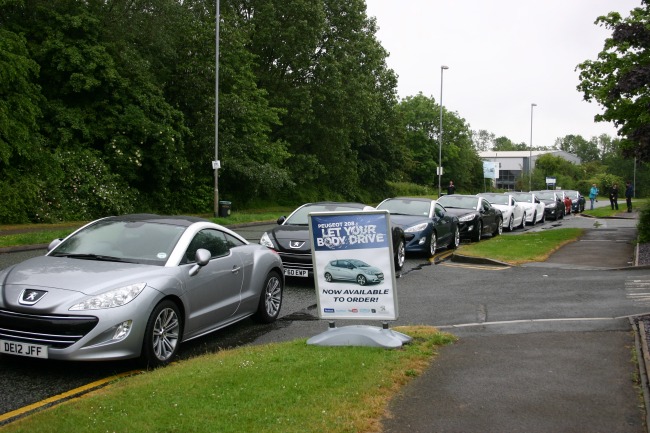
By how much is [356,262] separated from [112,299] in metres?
2.43

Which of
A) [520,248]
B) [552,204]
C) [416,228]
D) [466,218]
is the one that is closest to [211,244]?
[416,228]

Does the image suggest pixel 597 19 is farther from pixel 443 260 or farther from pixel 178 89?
pixel 178 89

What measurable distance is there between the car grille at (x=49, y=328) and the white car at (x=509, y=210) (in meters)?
22.1

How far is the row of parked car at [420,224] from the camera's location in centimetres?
1180

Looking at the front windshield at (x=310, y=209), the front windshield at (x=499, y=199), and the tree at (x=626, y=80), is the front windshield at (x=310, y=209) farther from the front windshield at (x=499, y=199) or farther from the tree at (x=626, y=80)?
the front windshield at (x=499, y=199)

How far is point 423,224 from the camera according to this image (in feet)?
54.0

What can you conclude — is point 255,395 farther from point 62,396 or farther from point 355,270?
point 355,270

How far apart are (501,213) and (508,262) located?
9912mm

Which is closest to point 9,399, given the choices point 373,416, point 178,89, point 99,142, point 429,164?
point 373,416

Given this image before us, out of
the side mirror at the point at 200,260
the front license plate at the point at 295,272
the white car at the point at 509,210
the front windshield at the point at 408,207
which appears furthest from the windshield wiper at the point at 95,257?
the white car at the point at 509,210

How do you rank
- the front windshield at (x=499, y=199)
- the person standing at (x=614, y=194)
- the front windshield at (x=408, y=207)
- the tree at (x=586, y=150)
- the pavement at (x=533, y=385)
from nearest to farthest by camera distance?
1. the pavement at (x=533, y=385)
2. the front windshield at (x=408, y=207)
3. the front windshield at (x=499, y=199)
4. the person standing at (x=614, y=194)
5. the tree at (x=586, y=150)

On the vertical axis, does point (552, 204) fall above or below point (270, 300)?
above

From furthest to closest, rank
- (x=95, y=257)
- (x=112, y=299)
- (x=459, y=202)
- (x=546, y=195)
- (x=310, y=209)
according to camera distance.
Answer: (x=546, y=195)
(x=459, y=202)
(x=310, y=209)
(x=95, y=257)
(x=112, y=299)

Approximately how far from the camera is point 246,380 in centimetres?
534
